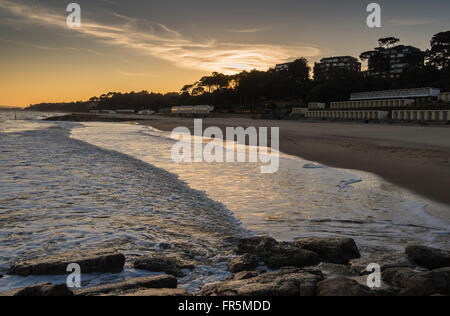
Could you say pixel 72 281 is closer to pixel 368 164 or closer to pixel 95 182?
pixel 95 182

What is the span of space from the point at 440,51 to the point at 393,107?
46085 millimetres

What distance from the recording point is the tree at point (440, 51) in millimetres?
78625

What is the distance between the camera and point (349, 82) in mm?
75875

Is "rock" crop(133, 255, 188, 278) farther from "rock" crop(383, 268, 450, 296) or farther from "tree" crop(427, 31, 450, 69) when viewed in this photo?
"tree" crop(427, 31, 450, 69)

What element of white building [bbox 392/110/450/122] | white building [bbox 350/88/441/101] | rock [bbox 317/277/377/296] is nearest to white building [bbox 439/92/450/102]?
white building [bbox 350/88/441/101]

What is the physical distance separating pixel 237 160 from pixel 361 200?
728 centimetres

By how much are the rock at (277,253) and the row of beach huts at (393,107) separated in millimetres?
37622

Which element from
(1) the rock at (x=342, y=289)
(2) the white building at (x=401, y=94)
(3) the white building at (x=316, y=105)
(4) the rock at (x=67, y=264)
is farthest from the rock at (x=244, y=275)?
(3) the white building at (x=316, y=105)

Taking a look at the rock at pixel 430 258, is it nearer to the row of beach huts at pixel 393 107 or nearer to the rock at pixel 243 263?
the rock at pixel 243 263

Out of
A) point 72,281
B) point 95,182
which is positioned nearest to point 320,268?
point 72,281

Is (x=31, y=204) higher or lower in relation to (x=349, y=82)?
lower

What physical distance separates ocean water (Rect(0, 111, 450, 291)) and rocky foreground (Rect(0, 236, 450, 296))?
187mm

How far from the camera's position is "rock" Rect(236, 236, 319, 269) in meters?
4.23

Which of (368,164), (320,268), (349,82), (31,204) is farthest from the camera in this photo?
(349,82)
